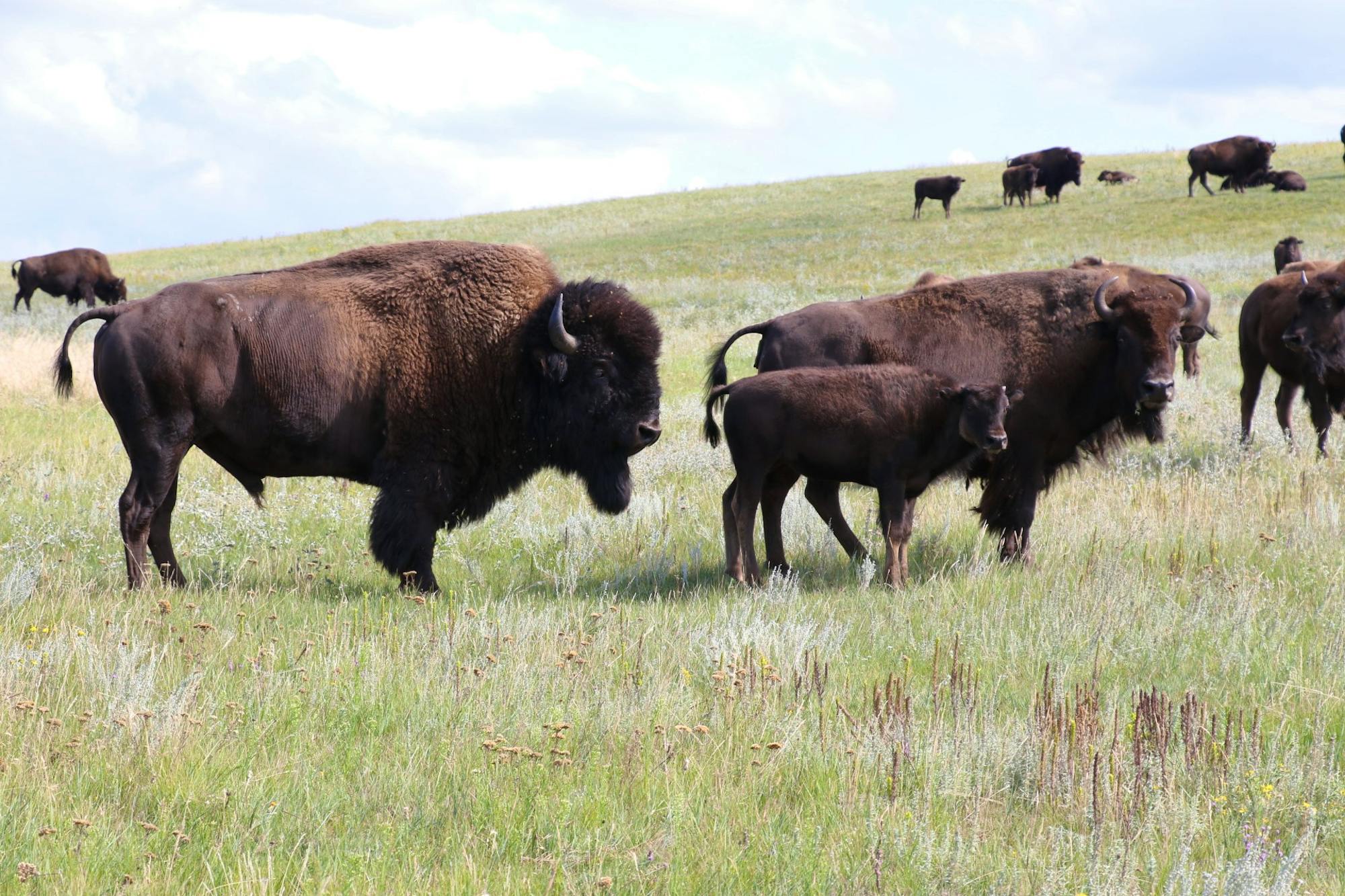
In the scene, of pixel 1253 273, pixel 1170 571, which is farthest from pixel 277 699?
pixel 1253 273

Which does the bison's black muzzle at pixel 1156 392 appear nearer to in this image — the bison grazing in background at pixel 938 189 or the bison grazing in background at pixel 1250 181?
the bison grazing in background at pixel 938 189

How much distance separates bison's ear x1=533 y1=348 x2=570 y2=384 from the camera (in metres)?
6.88

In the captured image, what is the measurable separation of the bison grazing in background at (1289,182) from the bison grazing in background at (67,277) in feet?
143

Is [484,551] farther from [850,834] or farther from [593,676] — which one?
[850,834]

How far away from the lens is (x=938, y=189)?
55656mm

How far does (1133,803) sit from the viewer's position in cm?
355

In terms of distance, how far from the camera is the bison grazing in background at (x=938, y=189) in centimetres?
5506

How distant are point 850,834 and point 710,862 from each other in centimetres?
43

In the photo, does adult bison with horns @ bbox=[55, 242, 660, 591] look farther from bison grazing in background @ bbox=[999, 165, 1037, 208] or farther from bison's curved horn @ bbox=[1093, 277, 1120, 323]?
bison grazing in background @ bbox=[999, 165, 1037, 208]

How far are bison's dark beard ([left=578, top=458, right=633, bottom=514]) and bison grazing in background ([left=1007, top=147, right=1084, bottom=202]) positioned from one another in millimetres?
52444

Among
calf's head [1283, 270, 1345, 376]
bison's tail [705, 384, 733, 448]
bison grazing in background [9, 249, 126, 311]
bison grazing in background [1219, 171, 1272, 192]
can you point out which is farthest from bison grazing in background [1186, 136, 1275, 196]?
bison's tail [705, 384, 733, 448]

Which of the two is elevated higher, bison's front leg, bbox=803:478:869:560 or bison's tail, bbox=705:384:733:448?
bison's tail, bbox=705:384:733:448

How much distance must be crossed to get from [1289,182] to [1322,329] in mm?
43951

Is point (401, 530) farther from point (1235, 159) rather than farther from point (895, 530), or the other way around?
point (1235, 159)
